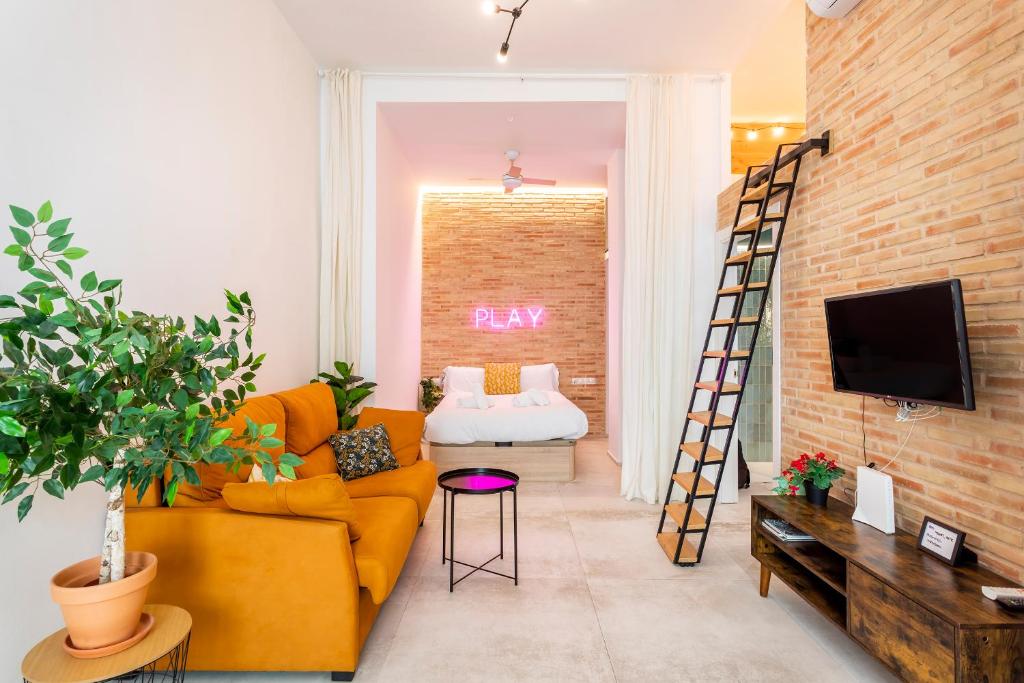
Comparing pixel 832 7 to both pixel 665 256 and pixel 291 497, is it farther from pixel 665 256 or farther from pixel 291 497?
pixel 291 497

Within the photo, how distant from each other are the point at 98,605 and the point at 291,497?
2.10 feet

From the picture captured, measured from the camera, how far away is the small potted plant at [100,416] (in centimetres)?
129

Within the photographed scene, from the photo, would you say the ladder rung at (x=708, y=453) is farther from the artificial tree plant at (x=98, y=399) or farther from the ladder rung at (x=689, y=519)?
the artificial tree plant at (x=98, y=399)

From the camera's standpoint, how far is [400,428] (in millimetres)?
3977

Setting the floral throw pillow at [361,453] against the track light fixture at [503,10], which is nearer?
the track light fixture at [503,10]

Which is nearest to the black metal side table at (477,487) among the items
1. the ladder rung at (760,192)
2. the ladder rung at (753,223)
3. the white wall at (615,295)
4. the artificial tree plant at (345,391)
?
the artificial tree plant at (345,391)

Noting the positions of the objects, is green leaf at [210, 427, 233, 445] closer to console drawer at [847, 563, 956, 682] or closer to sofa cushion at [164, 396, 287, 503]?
sofa cushion at [164, 396, 287, 503]

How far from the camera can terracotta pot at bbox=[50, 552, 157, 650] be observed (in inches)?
59.0

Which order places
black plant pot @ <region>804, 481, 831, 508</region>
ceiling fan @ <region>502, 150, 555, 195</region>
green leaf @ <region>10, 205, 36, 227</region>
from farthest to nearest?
1. ceiling fan @ <region>502, 150, 555, 195</region>
2. black plant pot @ <region>804, 481, 831, 508</region>
3. green leaf @ <region>10, 205, 36, 227</region>

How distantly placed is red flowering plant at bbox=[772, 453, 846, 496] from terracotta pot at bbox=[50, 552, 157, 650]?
2.86 metres

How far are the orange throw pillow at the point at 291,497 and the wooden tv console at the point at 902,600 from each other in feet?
6.66

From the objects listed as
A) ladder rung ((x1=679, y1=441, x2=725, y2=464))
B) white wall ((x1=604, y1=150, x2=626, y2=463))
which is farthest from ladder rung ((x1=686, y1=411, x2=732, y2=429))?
white wall ((x1=604, y1=150, x2=626, y2=463))

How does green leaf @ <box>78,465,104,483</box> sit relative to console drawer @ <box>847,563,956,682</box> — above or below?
above

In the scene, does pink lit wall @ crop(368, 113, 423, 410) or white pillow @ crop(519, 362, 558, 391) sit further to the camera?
white pillow @ crop(519, 362, 558, 391)
